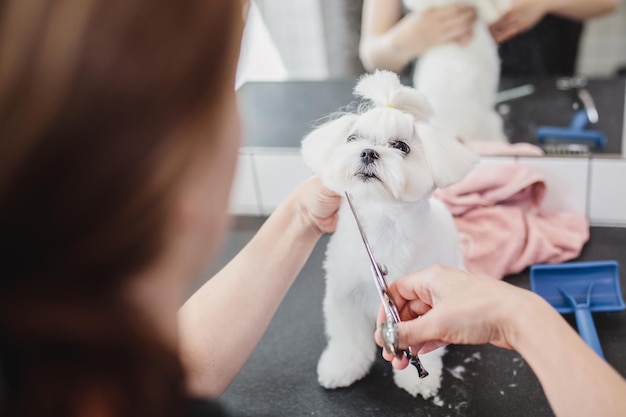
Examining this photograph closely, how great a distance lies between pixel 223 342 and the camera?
0.73 meters

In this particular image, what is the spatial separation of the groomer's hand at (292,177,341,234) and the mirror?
0.71 ft

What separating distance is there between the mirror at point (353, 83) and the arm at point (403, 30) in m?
0.04

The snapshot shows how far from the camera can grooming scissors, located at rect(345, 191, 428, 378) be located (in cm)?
59

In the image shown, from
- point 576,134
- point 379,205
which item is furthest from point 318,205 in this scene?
point 576,134

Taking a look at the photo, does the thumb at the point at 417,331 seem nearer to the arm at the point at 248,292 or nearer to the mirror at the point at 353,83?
the arm at the point at 248,292

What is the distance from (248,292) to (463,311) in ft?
0.96

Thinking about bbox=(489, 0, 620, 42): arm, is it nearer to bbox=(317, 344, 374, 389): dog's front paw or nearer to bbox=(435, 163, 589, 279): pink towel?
bbox=(435, 163, 589, 279): pink towel

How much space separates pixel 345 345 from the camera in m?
0.80

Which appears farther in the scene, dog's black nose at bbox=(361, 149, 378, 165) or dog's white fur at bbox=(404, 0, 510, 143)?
dog's white fur at bbox=(404, 0, 510, 143)

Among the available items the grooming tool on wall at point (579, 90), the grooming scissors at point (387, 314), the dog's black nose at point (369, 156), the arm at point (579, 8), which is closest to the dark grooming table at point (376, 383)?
the grooming scissors at point (387, 314)

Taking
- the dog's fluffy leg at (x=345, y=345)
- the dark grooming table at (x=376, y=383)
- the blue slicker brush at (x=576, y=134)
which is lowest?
the dark grooming table at (x=376, y=383)

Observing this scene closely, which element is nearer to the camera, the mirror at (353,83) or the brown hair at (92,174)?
the brown hair at (92,174)

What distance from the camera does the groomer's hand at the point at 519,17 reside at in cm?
97

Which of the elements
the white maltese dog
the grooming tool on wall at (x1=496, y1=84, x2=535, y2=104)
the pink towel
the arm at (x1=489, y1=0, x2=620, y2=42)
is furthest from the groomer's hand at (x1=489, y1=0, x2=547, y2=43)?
the white maltese dog
